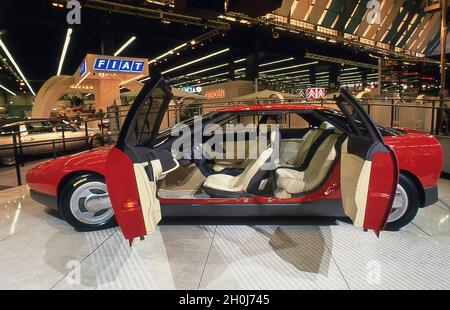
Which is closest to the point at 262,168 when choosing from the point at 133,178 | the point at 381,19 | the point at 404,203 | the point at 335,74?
the point at 133,178

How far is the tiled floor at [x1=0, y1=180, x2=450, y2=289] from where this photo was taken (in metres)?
2.29

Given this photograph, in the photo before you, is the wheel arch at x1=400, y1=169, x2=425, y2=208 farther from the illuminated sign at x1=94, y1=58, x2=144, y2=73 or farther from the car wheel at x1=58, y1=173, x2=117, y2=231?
the illuminated sign at x1=94, y1=58, x2=144, y2=73

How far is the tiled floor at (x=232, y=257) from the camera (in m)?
2.29

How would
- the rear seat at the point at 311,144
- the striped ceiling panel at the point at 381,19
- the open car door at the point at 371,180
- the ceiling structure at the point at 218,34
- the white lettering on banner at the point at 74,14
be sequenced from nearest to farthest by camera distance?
the open car door at the point at 371,180 < the rear seat at the point at 311,144 < the white lettering on banner at the point at 74,14 < the ceiling structure at the point at 218,34 < the striped ceiling panel at the point at 381,19

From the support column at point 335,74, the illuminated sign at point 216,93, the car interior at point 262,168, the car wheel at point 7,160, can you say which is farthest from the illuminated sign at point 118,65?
the support column at point 335,74

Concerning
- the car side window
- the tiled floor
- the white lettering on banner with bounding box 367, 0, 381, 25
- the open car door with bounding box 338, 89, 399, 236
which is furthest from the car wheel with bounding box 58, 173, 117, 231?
the white lettering on banner with bounding box 367, 0, 381, 25

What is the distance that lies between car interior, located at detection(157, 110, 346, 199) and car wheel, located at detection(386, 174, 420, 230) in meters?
0.71

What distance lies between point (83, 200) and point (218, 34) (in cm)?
1774

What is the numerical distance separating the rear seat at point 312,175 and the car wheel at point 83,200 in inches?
67.3

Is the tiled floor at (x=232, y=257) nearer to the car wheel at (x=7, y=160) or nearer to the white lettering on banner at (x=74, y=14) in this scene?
the car wheel at (x=7, y=160)

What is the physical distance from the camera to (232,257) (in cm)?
265

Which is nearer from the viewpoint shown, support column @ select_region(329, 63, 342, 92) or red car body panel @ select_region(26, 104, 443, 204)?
red car body panel @ select_region(26, 104, 443, 204)

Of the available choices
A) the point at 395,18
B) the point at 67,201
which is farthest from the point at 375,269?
the point at 395,18
